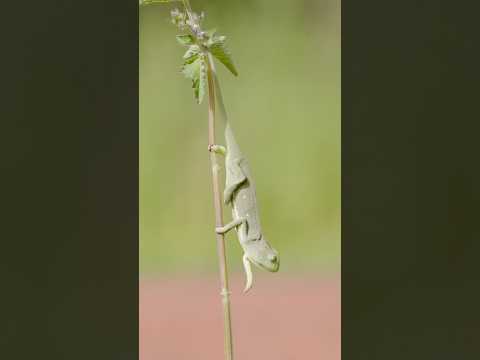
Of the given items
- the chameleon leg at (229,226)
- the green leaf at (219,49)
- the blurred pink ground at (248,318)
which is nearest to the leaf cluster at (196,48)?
the green leaf at (219,49)

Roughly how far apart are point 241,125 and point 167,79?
0.30 meters

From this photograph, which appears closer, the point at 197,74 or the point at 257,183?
the point at 197,74

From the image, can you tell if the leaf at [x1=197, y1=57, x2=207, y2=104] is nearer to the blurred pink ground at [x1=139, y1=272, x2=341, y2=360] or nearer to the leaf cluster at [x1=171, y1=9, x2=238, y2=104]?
the leaf cluster at [x1=171, y1=9, x2=238, y2=104]

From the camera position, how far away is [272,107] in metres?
2.61

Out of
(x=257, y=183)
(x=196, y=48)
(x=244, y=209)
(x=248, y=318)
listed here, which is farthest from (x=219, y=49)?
(x=248, y=318)

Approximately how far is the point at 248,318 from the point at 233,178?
648 mm

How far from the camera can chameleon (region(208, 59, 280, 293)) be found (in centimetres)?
219

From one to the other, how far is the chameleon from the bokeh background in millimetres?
382

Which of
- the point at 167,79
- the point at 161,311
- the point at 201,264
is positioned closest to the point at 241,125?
the point at 167,79

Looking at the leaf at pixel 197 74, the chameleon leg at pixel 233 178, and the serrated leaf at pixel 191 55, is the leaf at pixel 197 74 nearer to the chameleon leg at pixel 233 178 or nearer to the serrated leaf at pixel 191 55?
the serrated leaf at pixel 191 55

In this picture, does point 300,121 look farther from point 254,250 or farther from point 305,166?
point 254,250

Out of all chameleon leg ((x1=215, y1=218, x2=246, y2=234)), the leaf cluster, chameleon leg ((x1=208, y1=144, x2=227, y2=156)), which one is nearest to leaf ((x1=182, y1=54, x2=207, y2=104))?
the leaf cluster

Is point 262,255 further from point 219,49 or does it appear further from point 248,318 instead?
point 219,49

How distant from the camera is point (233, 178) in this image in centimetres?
219
